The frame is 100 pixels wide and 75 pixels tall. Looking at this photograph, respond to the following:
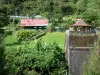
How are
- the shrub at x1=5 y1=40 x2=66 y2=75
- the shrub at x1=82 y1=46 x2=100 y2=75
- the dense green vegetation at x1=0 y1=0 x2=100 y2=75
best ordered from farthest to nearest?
the shrub at x1=5 y1=40 x2=66 y2=75
the dense green vegetation at x1=0 y1=0 x2=100 y2=75
the shrub at x1=82 y1=46 x2=100 y2=75

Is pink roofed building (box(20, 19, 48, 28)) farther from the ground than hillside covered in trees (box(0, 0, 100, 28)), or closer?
closer

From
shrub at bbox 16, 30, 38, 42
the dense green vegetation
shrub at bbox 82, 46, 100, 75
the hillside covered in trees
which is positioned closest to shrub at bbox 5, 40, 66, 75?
the dense green vegetation

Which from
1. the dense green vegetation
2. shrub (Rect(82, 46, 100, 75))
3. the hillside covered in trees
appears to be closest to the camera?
shrub (Rect(82, 46, 100, 75))

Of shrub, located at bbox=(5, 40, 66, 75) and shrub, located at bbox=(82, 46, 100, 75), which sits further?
shrub, located at bbox=(5, 40, 66, 75)

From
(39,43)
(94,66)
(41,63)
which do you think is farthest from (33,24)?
(94,66)

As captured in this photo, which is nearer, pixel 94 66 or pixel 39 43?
pixel 94 66

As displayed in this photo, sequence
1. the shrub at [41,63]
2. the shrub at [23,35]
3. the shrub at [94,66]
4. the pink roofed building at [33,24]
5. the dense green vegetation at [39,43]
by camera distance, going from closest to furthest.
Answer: the shrub at [94,66]
the dense green vegetation at [39,43]
the shrub at [41,63]
the shrub at [23,35]
the pink roofed building at [33,24]

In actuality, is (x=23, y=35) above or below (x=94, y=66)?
below

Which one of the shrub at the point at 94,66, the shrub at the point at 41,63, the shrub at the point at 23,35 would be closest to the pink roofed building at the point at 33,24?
the shrub at the point at 23,35

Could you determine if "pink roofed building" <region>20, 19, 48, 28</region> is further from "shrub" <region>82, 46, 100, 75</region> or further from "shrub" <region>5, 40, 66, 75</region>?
"shrub" <region>82, 46, 100, 75</region>

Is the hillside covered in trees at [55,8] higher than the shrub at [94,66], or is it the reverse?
the shrub at [94,66]

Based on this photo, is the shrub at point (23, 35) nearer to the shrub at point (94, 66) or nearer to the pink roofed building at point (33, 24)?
the pink roofed building at point (33, 24)

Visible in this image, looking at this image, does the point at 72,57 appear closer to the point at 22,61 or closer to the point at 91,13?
the point at 22,61

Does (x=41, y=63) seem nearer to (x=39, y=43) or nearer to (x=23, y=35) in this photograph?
(x=39, y=43)
